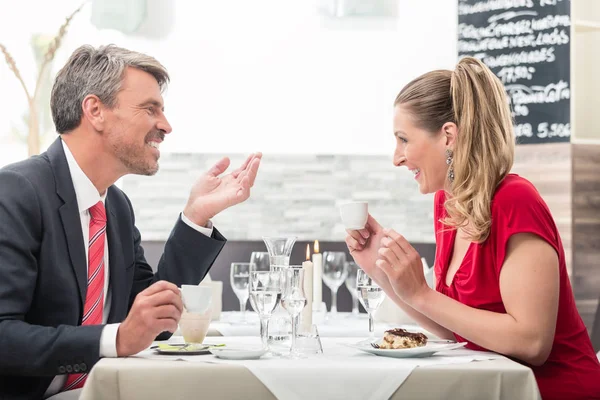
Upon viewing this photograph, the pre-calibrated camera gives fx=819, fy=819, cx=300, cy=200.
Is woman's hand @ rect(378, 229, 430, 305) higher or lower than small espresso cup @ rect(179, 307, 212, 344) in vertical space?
higher

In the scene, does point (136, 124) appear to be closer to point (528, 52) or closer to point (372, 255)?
point (372, 255)

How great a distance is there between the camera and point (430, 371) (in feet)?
5.30

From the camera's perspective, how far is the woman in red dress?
1.86 metres

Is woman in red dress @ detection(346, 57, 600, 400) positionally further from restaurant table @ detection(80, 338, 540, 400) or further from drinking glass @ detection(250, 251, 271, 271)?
drinking glass @ detection(250, 251, 271, 271)

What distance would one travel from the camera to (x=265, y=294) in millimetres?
1817

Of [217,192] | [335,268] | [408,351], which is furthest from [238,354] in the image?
[335,268]

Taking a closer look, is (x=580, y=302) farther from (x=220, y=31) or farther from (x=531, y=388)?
(x=531, y=388)

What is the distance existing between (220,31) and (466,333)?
3500mm

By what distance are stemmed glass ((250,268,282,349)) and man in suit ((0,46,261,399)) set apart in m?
0.18

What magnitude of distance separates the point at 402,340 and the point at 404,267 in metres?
0.18

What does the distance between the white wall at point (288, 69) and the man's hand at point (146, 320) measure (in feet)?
10.7

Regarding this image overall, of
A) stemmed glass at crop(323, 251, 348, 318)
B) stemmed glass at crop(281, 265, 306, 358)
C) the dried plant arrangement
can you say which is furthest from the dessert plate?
the dried plant arrangement

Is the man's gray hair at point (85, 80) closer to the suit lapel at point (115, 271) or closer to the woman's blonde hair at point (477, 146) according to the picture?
the suit lapel at point (115, 271)

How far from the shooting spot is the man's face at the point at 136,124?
233 cm
